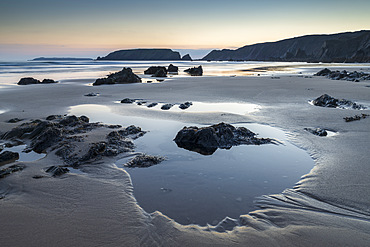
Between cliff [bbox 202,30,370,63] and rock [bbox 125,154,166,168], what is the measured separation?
76.4 meters

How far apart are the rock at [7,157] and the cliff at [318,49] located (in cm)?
7799

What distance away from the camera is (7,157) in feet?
13.1

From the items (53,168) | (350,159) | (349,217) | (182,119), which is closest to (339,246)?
(349,217)

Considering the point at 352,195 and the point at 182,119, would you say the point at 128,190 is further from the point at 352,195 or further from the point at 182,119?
the point at 182,119

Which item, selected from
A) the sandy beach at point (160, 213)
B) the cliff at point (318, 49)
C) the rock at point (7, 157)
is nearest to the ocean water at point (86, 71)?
the rock at point (7, 157)

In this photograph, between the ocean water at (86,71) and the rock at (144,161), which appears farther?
the ocean water at (86,71)

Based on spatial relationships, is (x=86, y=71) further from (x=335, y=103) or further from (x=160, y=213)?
(x=160, y=213)

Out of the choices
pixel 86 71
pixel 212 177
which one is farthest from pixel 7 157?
pixel 86 71

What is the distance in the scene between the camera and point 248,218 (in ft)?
8.14

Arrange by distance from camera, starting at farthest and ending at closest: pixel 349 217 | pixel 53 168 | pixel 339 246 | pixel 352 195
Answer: pixel 53 168 < pixel 352 195 < pixel 349 217 < pixel 339 246

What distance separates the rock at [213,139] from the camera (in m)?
4.75

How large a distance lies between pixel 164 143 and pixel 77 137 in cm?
181

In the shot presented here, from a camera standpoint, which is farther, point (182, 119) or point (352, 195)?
point (182, 119)

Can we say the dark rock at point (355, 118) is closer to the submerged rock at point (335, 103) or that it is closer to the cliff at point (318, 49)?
the submerged rock at point (335, 103)
